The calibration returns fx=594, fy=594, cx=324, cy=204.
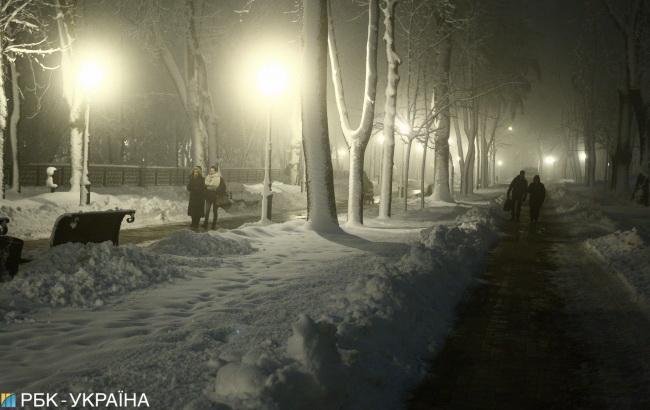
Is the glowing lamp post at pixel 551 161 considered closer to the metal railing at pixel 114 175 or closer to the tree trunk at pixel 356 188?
the metal railing at pixel 114 175

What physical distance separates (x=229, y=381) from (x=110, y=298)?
3946 millimetres

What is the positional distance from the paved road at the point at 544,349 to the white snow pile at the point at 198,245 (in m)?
4.93

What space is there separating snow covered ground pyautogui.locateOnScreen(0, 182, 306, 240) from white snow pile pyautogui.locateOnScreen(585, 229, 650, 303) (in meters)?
13.4

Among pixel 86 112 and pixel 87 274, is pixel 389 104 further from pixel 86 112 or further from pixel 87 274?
pixel 87 274

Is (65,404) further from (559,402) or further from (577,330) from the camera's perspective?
(577,330)

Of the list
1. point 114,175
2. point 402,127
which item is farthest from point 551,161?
point 114,175

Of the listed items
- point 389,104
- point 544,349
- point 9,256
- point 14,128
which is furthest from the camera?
point 14,128

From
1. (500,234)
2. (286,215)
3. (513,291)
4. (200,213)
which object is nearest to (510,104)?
(286,215)

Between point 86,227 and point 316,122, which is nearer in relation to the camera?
point 86,227

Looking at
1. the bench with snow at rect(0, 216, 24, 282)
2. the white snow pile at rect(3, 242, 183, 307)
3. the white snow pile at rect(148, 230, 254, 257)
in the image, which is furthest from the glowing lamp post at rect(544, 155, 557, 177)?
the bench with snow at rect(0, 216, 24, 282)

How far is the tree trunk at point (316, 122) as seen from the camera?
15.6m

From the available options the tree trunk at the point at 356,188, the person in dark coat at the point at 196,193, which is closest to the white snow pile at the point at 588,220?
the tree trunk at the point at 356,188

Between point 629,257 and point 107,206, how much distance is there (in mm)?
17611

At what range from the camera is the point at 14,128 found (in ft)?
84.8
